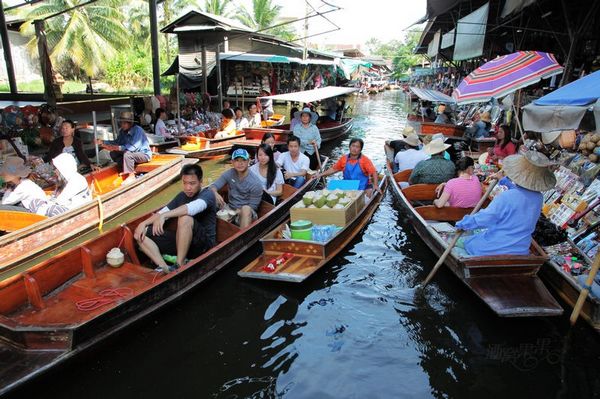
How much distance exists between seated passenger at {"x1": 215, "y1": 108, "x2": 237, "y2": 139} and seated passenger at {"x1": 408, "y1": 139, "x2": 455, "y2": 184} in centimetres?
730

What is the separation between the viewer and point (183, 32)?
14.1m

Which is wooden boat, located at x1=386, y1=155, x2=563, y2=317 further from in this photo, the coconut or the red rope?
the red rope

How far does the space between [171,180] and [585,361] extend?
8232 mm

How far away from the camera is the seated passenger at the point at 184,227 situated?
4.72 m

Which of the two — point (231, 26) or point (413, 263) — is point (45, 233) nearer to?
point (413, 263)

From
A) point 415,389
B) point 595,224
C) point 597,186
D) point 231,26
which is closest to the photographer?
point 415,389

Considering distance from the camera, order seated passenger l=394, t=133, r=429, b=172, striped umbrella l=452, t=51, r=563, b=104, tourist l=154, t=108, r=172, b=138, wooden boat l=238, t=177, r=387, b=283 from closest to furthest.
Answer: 1. wooden boat l=238, t=177, r=387, b=283
2. striped umbrella l=452, t=51, r=563, b=104
3. seated passenger l=394, t=133, r=429, b=172
4. tourist l=154, t=108, r=172, b=138

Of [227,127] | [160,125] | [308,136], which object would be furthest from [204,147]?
[308,136]

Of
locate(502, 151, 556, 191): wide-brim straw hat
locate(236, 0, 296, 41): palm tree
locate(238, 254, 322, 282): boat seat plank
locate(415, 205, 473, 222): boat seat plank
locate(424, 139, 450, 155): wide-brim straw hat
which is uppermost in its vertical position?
locate(236, 0, 296, 41): palm tree

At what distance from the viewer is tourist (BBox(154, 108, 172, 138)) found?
38.7 ft

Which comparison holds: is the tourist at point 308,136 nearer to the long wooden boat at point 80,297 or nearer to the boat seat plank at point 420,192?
the boat seat plank at point 420,192

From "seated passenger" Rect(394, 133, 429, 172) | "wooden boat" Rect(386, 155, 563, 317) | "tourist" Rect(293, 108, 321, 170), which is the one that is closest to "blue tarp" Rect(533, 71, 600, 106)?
"wooden boat" Rect(386, 155, 563, 317)

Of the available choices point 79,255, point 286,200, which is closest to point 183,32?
point 286,200

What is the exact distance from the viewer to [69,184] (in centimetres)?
662
